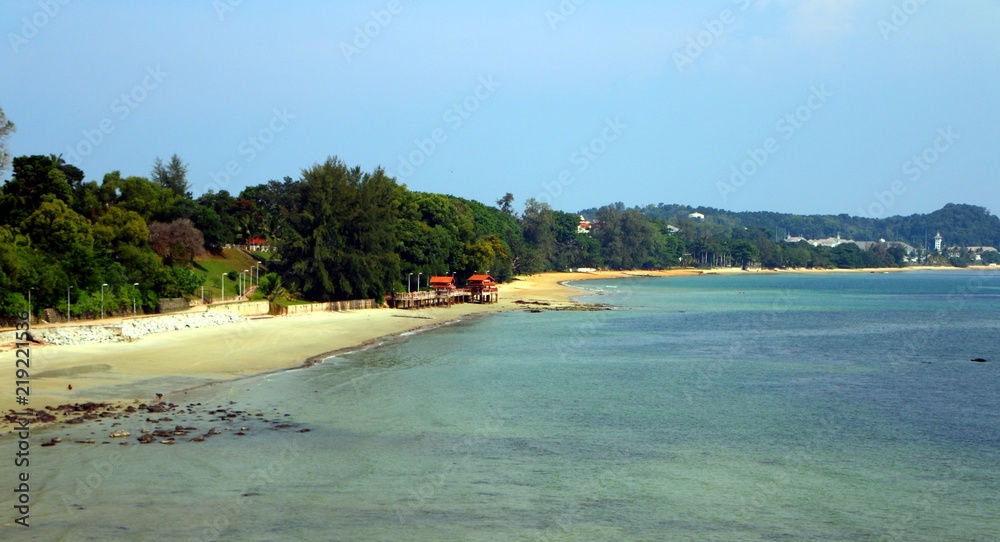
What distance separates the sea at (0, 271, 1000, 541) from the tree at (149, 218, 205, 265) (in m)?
26.3

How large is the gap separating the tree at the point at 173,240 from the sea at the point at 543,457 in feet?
86.3

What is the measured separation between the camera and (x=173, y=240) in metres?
61.4

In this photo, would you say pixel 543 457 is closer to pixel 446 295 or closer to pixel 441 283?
pixel 446 295

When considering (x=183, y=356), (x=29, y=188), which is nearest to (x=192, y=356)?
(x=183, y=356)

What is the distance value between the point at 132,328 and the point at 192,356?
6.34 m

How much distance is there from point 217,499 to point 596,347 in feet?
110

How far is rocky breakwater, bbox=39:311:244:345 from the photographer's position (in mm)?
35562

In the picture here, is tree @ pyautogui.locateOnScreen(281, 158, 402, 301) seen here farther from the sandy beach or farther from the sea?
the sea

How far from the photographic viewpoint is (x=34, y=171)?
52.9 m

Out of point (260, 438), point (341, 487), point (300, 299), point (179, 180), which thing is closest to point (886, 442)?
point (341, 487)

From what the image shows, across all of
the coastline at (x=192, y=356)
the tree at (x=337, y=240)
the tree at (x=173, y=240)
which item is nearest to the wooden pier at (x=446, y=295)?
the tree at (x=337, y=240)

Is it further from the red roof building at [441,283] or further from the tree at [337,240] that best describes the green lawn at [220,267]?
the red roof building at [441,283]

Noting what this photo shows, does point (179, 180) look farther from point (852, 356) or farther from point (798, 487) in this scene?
point (798, 487)

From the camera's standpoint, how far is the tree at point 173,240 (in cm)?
6109
